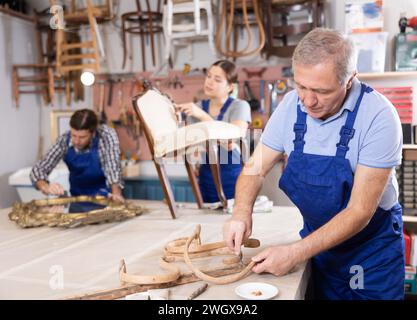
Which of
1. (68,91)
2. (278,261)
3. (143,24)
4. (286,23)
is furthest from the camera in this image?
(68,91)

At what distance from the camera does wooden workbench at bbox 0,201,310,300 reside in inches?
47.8

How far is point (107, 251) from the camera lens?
5.16ft

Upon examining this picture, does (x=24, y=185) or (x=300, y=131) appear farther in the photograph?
(x=24, y=185)

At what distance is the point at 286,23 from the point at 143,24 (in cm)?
156

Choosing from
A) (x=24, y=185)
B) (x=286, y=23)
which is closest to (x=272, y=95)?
(x=286, y=23)

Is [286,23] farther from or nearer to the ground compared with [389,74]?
farther from the ground

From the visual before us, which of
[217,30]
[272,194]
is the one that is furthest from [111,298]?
[217,30]

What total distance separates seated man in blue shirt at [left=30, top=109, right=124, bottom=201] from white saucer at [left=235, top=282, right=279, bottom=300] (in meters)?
1.79

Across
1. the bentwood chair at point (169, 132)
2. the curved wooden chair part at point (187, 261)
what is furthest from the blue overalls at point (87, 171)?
the curved wooden chair part at point (187, 261)

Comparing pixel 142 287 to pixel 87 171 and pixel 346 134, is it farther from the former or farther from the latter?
pixel 87 171

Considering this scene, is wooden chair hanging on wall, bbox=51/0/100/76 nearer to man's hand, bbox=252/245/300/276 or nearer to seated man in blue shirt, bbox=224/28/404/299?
seated man in blue shirt, bbox=224/28/404/299

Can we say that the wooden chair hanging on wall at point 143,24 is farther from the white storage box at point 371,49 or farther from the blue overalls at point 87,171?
the white storage box at point 371,49

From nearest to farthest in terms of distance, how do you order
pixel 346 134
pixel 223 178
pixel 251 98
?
pixel 346 134 → pixel 223 178 → pixel 251 98

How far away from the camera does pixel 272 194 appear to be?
3.80 m
